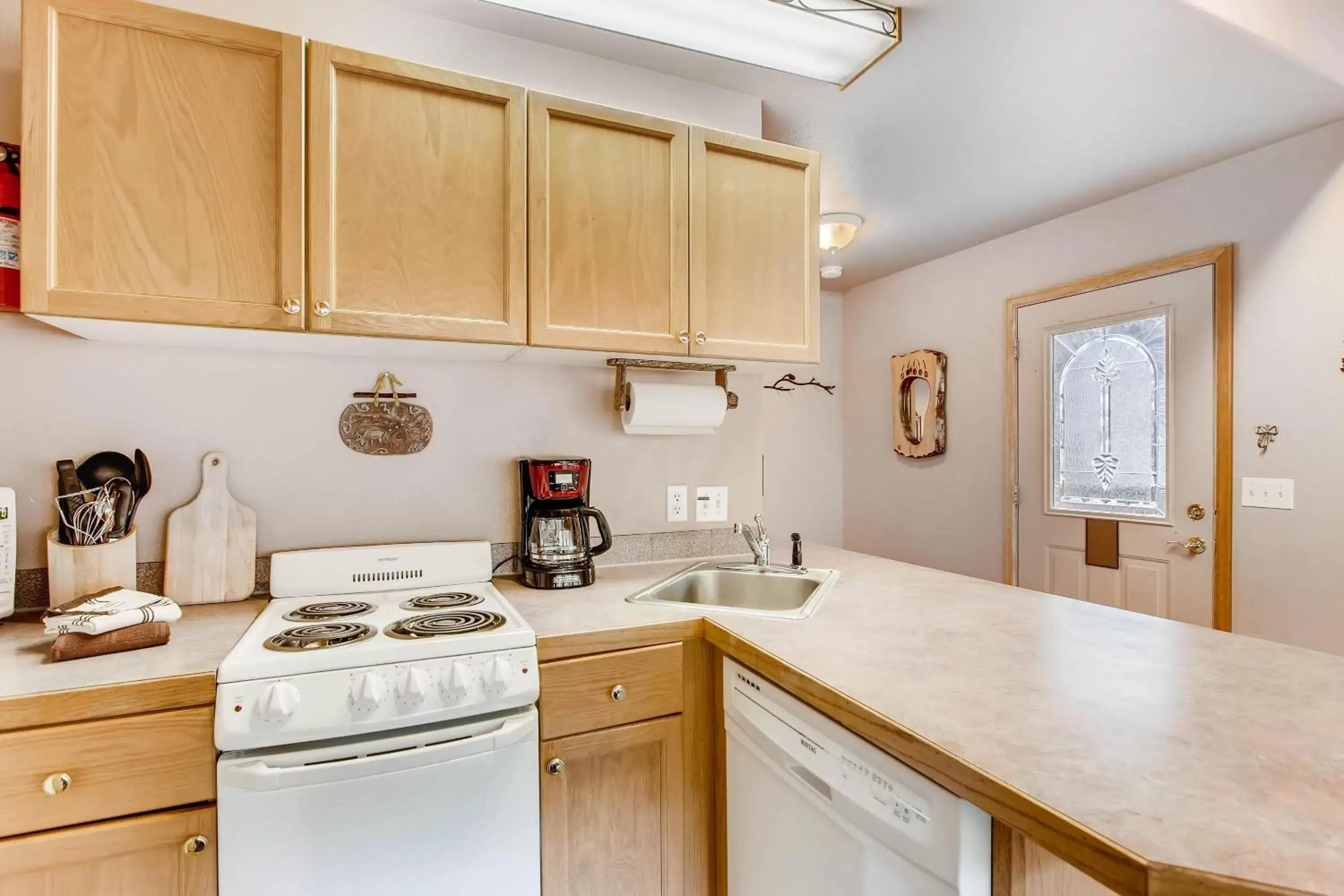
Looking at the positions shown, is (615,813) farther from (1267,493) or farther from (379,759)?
(1267,493)

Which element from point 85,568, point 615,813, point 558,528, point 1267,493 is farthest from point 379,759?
point 1267,493

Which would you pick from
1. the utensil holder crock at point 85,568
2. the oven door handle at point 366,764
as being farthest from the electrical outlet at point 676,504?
the utensil holder crock at point 85,568

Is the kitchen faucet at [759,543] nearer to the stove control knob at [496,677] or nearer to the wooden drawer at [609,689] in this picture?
the wooden drawer at [609,689]

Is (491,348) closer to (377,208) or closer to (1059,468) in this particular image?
(377,208)

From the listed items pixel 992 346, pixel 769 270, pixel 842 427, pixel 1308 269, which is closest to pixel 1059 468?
pixel 992 346

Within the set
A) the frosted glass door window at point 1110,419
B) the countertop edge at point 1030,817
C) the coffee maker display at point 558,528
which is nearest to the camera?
the countertop edge at point 1030,817

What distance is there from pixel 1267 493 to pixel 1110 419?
65cm

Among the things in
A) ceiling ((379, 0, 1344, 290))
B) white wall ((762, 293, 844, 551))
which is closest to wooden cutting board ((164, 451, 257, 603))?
ceiling ((379, 0, 1344, 290))

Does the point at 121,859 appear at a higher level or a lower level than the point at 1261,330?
lower

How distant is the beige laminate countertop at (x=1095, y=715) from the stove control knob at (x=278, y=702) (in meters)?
0.43

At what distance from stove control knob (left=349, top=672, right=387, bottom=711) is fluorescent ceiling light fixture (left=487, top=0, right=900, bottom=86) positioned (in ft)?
4.82

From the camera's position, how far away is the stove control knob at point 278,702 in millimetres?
1030

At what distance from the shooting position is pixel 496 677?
1176 millimetres

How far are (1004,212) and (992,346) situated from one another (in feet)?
2.43
